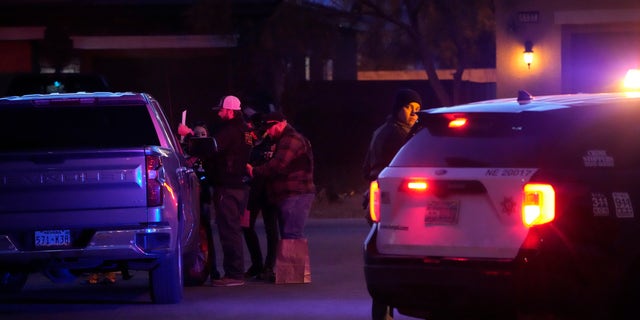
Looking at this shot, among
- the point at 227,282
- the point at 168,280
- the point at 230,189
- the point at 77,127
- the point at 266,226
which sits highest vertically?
the point at 77,127

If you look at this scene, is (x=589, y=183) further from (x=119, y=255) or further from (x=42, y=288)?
(x=42, y=288)

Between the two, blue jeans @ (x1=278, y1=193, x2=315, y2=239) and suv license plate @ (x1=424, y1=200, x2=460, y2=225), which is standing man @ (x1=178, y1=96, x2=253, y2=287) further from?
suv license plate @ (x1=424, y1=200, x2=460, y2=225)

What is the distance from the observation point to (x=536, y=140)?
27.2ft

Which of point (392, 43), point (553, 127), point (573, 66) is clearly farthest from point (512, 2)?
point (553, 127)

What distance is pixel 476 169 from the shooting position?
328 inches

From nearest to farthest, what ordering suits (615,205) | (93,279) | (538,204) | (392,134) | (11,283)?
(538,204) → (615,205) → (392,134) → (11,283) → (93,279)

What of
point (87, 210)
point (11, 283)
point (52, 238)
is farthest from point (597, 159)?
point (11, 283)

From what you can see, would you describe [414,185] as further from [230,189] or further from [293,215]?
[230,189]

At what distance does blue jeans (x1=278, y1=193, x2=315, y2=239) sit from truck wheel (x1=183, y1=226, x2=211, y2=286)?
Answer: 0.86 metres

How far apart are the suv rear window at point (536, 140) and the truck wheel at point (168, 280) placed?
3530 millimetres

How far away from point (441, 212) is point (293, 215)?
18.8 ft

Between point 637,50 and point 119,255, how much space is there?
1752 centimetres

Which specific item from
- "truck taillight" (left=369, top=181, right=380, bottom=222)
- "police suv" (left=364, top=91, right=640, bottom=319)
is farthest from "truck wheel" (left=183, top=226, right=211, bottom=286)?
"police suv" (left=364, top=91, right=640, bottom=319)

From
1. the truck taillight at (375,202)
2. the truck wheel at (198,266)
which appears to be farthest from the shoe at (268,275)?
the truck taillight at (375,202)
